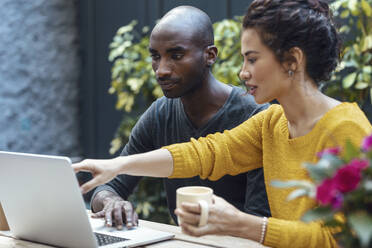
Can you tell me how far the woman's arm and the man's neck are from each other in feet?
1.64

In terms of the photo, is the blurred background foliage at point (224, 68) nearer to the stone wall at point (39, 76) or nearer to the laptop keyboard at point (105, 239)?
the stone wall at point (39, 76)

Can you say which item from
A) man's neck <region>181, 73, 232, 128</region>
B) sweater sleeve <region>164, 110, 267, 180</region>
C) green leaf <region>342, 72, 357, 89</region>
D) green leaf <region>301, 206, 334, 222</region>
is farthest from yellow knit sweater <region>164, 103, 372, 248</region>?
green leaf <region>342, 72, 357, 89</region>

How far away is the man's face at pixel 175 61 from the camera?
1977 mm

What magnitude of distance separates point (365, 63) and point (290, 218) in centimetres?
146

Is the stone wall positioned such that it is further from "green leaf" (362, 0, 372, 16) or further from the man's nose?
"green leaf" (362, 0, 372, 16)

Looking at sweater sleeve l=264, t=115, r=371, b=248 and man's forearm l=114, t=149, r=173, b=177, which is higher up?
man's forearm l=114, t=149, r=173, b=177

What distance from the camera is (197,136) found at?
80.7 inches

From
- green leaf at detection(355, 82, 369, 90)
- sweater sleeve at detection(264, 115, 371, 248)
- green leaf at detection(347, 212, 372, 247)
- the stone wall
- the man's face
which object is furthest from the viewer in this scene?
the stone wall

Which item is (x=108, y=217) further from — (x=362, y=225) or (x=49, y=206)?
(x=362, y=225)

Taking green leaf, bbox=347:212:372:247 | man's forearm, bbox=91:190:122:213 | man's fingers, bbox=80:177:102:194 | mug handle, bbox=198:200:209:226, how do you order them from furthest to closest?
man's forearm, bbox=91:190:122:213
man's fingers, bbox=80:177:102:194
mug handle, bbox=198:200:209:226
green leaf, bbox=347:212:372:247

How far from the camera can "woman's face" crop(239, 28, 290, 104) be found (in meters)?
1.44

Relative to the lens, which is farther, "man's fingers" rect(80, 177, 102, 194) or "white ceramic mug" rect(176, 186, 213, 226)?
"man's fingers" rect(80, 177, 102, 194)

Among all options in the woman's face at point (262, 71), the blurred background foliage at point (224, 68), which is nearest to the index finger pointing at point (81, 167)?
the woman's face at point (262, 71)

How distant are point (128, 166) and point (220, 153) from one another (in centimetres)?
32
